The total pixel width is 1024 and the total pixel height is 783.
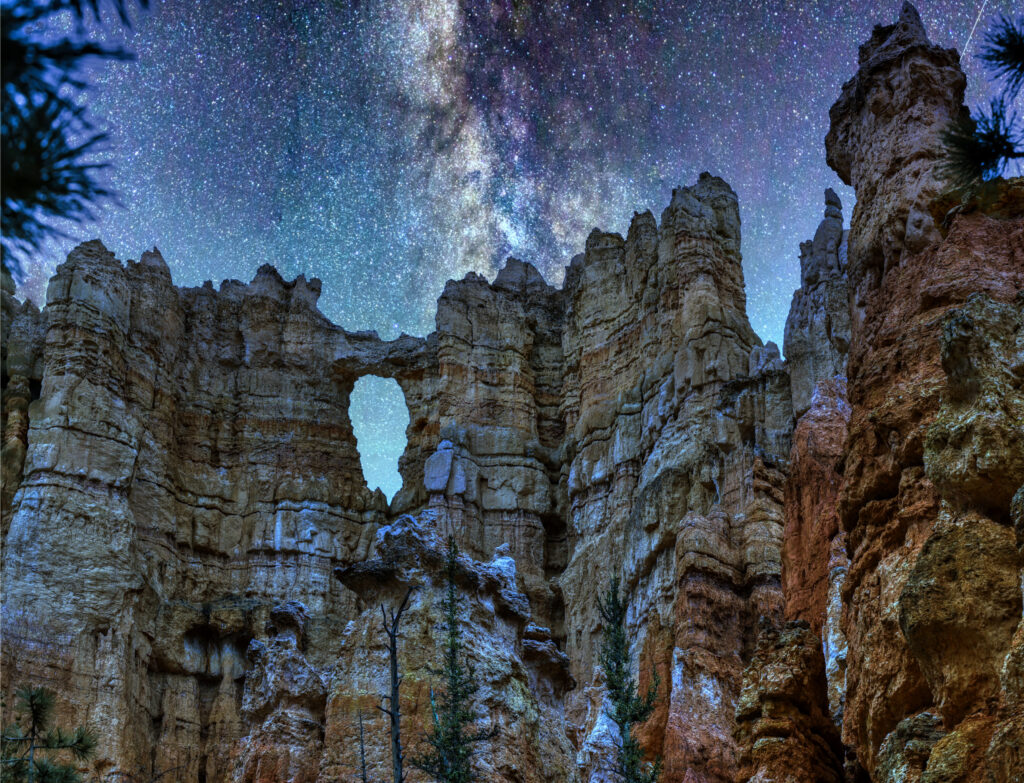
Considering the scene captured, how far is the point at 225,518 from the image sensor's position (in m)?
58.5

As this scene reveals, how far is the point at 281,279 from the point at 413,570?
42674mm

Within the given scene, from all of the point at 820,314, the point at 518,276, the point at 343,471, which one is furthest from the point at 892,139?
the point at 518,276

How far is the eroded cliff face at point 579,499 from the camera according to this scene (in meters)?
14.7

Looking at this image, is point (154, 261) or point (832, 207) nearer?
point (832, 207)

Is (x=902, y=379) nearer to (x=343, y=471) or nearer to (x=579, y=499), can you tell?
(x=579, y=499)

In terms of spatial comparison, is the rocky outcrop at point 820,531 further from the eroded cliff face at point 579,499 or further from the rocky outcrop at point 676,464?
the rocky outcrop at point 676,464

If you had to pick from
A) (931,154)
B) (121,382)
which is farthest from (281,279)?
(931,154)

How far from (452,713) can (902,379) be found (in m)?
9.81

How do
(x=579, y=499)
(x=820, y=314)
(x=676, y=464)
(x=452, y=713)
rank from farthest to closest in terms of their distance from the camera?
(x=579, y=499) < (x=676, y=464) < (x=820, y=314) < (x=452, y=713)

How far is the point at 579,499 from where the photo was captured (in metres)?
55.1

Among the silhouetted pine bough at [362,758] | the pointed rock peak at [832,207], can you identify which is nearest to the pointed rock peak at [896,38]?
the silhouetted pine bough at [362,758]

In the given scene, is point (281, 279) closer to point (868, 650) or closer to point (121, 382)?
point (121, 382)

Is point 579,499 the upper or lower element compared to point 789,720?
upper

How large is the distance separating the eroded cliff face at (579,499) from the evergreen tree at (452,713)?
1.70 ft
